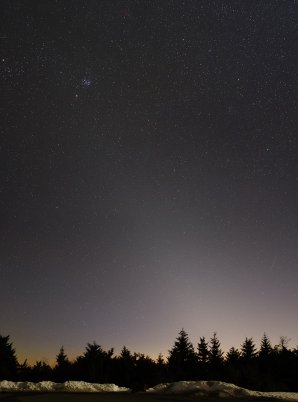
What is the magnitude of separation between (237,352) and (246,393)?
127ft

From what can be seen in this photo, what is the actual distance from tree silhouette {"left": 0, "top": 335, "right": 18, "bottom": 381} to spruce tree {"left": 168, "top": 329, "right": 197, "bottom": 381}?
1741 cm

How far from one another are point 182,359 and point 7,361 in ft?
67.9

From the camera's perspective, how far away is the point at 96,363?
45.9 metres

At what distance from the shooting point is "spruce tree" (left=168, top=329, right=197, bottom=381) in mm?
47500

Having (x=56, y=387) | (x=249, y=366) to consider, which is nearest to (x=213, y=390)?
(x=56, y=387)

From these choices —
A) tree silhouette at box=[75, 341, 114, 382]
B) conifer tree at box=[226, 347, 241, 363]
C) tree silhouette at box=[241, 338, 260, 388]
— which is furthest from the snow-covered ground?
conifer tree at box=[226, 347, 241, 363]

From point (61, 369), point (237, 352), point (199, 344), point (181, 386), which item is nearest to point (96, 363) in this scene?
point (61, 369)

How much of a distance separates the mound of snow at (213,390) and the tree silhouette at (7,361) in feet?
91.4

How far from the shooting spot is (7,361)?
4869 centimetres

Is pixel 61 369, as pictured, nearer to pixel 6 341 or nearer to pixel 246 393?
pixel 6 341

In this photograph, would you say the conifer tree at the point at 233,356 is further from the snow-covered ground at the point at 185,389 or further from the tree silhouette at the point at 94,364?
the snow-covered ground at the point at 185,389

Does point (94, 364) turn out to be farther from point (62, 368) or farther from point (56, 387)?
point (56, 387)

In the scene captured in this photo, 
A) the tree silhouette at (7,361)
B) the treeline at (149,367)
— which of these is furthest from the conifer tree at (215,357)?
the tree silhouette at (7,361)

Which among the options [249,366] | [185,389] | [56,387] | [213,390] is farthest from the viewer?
[249,366]
